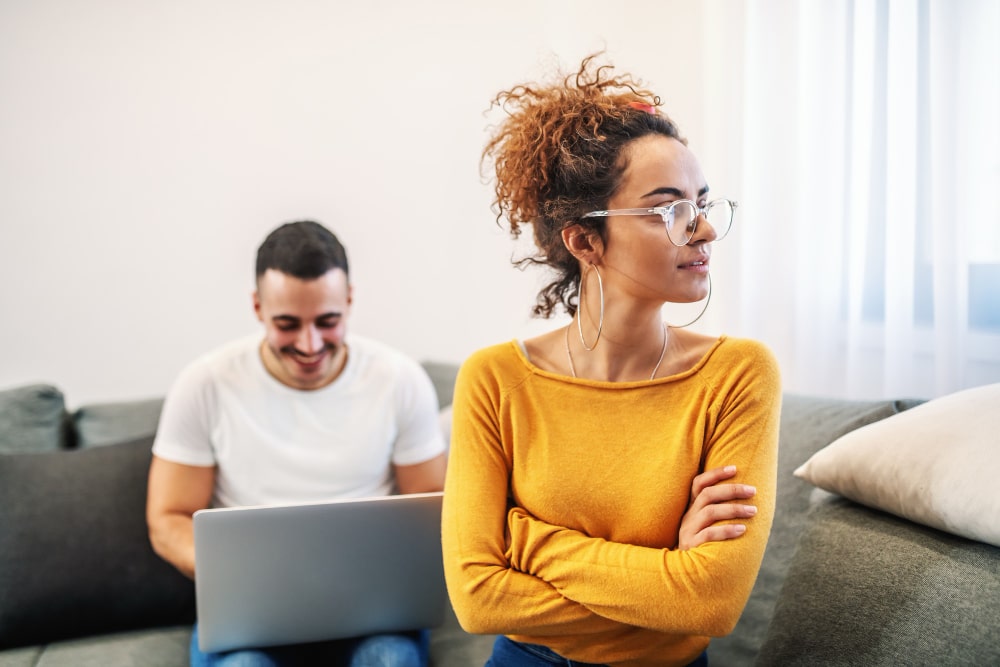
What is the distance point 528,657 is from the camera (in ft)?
4.47

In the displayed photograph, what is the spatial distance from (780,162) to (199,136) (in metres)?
1.66

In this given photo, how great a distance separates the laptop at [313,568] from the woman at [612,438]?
5.7 inches

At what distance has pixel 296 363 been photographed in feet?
6.23

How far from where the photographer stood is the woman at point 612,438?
1.21 m

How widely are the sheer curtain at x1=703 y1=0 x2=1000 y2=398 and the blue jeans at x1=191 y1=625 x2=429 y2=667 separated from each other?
3.61 feet

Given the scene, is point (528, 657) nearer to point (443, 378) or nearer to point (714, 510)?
point (714, 510)

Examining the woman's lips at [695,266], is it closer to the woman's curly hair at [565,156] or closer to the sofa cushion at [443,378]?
→ the woman's curly hair at [565,156]

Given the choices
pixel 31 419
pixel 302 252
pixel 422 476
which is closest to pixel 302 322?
pixel 302 252

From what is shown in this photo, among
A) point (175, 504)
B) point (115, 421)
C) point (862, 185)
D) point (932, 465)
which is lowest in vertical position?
point (175, 504)

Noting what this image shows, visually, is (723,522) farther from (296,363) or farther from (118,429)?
(118,429)

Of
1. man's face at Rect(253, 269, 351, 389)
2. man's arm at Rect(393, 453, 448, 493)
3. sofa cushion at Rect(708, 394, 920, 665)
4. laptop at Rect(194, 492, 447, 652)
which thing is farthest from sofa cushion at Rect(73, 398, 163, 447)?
sofa cushion at Rect(708, 394, 920, 665)

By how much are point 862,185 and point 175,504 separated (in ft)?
5.37

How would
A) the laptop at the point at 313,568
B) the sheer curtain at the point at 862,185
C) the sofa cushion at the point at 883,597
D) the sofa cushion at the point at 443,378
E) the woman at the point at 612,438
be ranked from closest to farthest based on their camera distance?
the sofa cushion at the point at 883,597 → the woman at the point at 612,438 → the laptop at the point at 313,568 → the sheer curtain at the point at 862,185 → the sofa cushion at the point at 443,378

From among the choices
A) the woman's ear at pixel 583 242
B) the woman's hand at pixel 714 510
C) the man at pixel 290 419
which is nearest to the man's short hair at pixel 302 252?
the man at pixel 290 419
